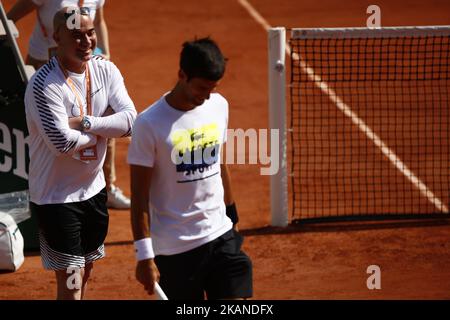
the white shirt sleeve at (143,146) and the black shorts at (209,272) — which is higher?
the white shirt sleeve at (143,146)

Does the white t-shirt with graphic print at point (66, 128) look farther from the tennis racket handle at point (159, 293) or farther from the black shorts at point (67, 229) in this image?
the tennis racket handle at point (159, 293)

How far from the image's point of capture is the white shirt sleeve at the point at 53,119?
6.35 metres

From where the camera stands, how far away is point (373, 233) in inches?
388

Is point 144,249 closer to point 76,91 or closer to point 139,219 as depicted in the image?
point 139,219

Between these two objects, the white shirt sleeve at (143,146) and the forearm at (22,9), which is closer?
the white shirt sleeve at (143,146)

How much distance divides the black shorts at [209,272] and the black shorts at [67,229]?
916 millimetres

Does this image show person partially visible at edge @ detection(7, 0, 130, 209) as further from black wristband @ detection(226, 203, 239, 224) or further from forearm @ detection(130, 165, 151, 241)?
forearm @ detection(130, 165, 151, 241)

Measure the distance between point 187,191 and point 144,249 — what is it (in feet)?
1.42

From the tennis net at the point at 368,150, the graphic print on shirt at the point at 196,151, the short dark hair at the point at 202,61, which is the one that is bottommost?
the tennis net at the point at 368,150

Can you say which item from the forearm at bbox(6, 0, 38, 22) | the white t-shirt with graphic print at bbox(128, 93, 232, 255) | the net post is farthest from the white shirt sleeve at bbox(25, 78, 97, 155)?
the net post

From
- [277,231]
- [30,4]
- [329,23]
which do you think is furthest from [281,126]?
[329,23]

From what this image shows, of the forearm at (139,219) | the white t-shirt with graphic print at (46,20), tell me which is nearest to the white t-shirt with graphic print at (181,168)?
the forearm at (139,219)

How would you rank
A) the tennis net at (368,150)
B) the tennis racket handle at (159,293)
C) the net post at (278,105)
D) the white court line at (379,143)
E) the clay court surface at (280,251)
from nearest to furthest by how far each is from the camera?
1. the tennis racket handle at (159,293)
2. the clay court surface at (280,251)
3. the net post at (278,105)
4. the tennis net at (368,150)
5. the white court line at (379,143)

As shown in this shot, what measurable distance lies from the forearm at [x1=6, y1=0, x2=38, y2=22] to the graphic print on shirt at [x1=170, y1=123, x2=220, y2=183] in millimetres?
4422
